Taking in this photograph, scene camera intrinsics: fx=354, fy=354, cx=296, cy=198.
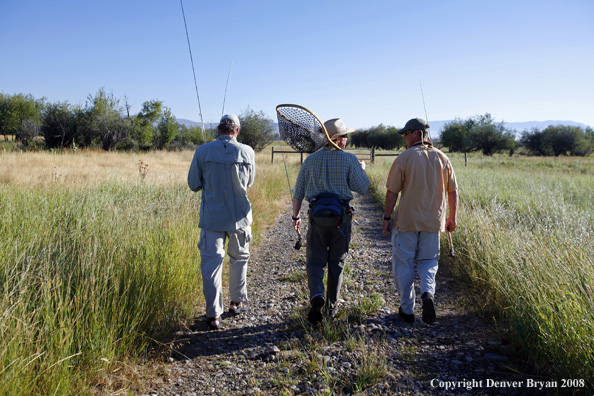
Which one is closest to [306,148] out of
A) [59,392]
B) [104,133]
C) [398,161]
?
[398,161]

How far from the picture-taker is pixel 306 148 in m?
4.11

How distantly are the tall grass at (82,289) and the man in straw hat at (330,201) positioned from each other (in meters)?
1.44

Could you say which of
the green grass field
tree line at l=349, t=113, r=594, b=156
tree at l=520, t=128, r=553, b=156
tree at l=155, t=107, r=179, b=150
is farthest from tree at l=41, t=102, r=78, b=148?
tree at l=520, t=128, r=553, b=156

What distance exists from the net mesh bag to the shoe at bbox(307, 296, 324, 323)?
1.64m

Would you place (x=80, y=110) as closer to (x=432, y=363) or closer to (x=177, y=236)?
(x=177, y=236)

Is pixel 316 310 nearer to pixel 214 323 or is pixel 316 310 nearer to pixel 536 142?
pixel 214 323

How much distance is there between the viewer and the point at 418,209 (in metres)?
3.71

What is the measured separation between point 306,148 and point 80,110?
1349 inches

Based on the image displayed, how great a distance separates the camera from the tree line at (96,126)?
3083 cm

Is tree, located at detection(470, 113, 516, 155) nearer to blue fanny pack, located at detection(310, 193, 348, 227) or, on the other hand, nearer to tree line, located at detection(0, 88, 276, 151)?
tree line, located at detection(0, 88, 276, 151)

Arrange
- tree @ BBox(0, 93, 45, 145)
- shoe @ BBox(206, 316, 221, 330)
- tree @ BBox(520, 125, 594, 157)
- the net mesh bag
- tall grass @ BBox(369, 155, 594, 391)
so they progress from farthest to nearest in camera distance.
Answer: tree @ BBox(520, 125, 594, 157)
tree @ BBox(0, 93, 45, 145)
the net mesh bag
shoe @ BBox(206, 316, 221, 330)
tall grass @ BBox(369, 155, 594, 391)

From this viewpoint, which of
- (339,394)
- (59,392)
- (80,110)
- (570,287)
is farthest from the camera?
(80,110)

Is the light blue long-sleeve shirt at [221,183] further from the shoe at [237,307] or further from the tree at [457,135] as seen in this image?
the tree at [457,135]

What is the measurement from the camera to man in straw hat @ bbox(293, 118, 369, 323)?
11.7 feet
